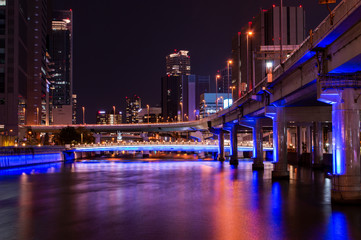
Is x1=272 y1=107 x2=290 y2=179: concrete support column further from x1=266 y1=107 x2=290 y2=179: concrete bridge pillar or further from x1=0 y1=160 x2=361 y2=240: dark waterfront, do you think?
x1=0 y1=160 x2=361 y2=240: dark waterfront

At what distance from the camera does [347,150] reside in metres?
25.1

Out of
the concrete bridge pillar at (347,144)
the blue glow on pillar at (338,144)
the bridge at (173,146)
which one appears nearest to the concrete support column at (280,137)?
the blue glow on pillar at (338,144)

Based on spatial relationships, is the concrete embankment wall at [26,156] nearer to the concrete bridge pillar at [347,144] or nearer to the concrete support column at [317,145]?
the concrete support column at [317,145]

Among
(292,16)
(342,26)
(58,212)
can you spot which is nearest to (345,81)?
(342,26)

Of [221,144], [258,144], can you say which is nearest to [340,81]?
[258,144]

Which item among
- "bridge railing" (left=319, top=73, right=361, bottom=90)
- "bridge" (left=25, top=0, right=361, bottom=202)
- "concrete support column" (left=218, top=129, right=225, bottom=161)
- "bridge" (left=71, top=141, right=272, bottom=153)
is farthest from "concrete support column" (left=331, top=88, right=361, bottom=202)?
"bridge" (left=71, top=141, right=272, bottom=153)

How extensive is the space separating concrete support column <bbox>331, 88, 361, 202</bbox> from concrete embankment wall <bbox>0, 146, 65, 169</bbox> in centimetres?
5972

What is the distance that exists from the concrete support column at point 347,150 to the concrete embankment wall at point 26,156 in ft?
196

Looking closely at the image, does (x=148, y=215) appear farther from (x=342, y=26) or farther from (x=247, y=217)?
(x=342, y=26)

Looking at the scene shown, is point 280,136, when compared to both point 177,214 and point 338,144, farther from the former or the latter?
point 177,214

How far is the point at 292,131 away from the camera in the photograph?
124562 millimetres

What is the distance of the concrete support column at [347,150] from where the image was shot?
981 inches

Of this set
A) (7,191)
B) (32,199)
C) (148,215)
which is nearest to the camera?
(148,215)

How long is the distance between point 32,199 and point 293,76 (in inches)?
961
